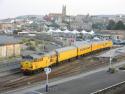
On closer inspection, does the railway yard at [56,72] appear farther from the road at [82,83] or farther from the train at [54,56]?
the road at [82,83]

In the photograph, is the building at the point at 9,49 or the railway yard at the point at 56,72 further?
the building at the point at 9,49

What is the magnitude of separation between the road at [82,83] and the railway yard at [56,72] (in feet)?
4.74

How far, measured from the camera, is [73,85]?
99.7 ft

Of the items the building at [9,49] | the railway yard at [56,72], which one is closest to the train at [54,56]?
the railway yard at [56,72]

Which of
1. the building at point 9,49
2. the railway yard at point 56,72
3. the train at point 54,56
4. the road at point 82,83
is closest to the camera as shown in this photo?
the road at point 82,83

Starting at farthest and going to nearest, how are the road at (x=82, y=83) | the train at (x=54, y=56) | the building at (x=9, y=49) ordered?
the building at (x=9, y=49) → the train at (x=54, y=56) → the road at (x=82, y=83)

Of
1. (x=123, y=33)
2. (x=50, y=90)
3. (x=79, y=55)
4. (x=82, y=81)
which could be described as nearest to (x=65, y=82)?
(x=82, y=81)

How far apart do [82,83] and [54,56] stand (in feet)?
36.4

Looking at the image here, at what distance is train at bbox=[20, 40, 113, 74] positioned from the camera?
36531mm

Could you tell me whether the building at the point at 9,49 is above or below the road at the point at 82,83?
above

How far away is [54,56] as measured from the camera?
4203 centimetres

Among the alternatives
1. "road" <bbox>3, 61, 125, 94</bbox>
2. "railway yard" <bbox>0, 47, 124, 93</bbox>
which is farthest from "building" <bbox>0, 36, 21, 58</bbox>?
"road" <bbox>3, 61, 125, 94</bbox>

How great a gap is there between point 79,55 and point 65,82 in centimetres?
1988

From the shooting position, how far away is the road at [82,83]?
28.0 metres
